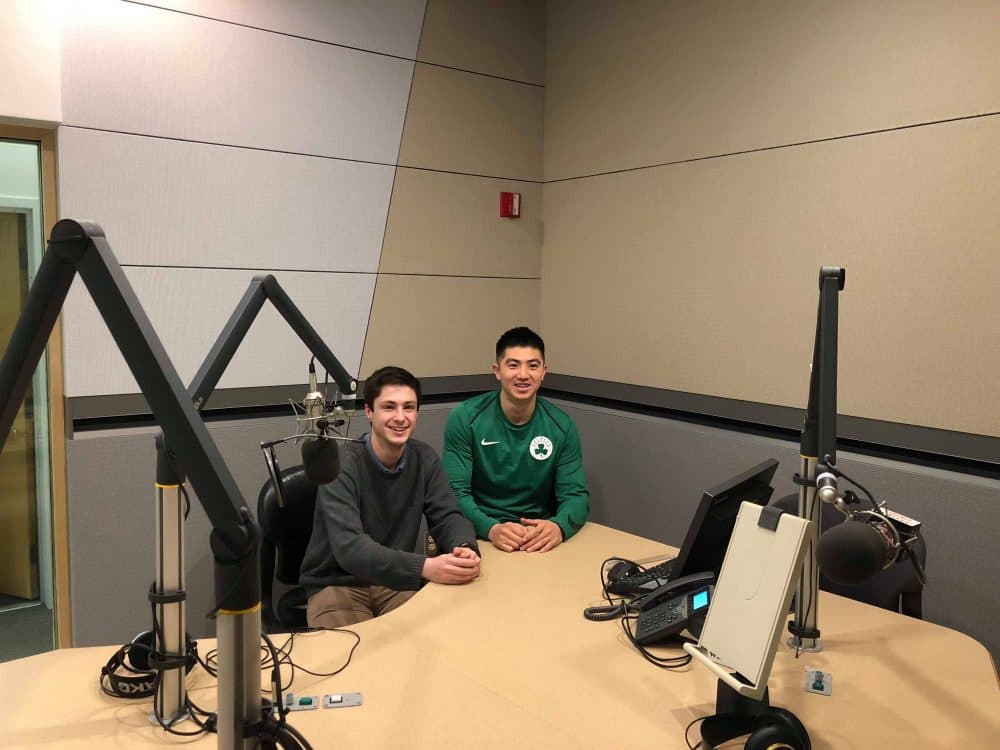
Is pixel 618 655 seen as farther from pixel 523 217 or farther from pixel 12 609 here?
pixel 523 217

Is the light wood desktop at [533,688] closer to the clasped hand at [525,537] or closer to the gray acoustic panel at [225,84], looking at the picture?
the clasped hand at [525,537]

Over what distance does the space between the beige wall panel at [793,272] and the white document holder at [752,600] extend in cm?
127

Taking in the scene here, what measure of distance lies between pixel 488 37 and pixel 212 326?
5.60 feet

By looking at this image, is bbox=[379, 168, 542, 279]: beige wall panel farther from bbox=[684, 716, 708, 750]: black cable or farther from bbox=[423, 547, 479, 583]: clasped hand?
bbox=[684, 716, 708, 750]: black cable

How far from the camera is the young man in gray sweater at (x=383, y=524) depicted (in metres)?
2.09

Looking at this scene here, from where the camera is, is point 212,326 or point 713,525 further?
point 212,326

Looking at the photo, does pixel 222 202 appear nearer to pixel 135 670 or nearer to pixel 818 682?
pixel 135 670

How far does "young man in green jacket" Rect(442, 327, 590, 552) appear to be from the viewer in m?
2.75

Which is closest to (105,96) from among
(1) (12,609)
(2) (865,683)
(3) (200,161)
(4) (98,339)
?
(3) (200,161)

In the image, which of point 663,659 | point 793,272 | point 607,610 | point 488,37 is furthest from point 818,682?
point 488,37

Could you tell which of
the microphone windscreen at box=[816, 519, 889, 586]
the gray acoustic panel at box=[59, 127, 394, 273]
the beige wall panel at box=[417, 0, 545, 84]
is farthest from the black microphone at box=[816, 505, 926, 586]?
the beige wall panel at box=[417, 0, 545, 84]

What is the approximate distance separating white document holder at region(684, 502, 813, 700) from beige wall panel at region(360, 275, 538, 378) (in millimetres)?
2056

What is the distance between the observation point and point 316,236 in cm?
304

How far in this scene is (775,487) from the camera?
9.05ft
